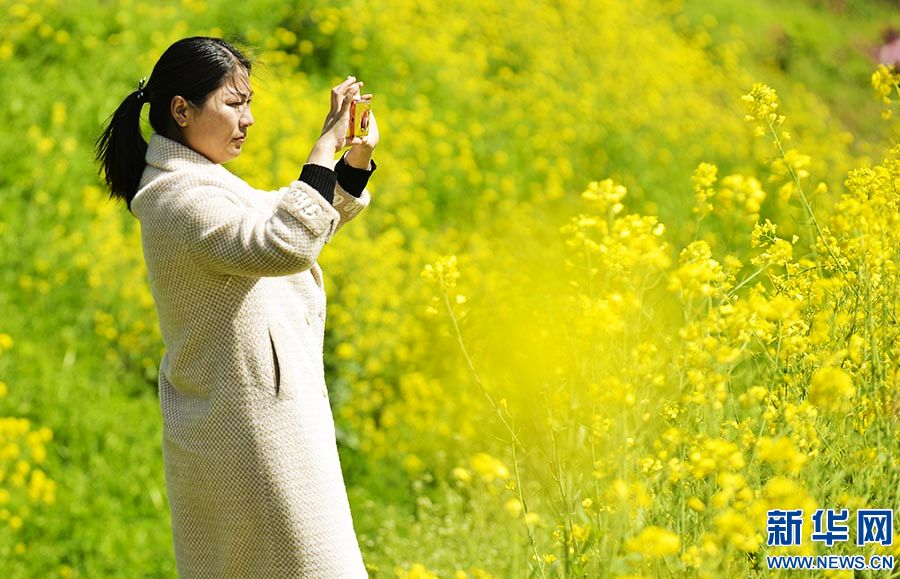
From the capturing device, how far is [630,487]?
1465 millimetres

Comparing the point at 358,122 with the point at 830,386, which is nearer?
the point at 830,386

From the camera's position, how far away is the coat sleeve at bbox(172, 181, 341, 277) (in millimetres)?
1613

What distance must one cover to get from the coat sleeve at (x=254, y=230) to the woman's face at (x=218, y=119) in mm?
119

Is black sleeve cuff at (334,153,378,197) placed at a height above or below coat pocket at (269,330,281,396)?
above

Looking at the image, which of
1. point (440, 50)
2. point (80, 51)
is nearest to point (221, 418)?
point (80, 51)

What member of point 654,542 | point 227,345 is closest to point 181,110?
point 227,345

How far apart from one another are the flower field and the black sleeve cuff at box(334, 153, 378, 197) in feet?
0.75

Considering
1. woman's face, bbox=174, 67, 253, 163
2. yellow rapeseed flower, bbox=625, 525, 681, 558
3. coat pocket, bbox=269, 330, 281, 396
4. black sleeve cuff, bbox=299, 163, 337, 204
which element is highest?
woman's face, bbox=174, 67, 253, 163

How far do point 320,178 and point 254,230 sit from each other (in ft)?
0.44

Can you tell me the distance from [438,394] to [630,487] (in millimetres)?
2351

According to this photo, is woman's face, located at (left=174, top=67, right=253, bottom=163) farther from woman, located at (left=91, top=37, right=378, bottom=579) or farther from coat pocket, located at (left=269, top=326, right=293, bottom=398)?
coat pocket, located at (left=269, top=326, right=293, bottom=398)

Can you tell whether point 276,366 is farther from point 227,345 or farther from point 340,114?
point 340,114

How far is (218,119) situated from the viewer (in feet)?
5.86

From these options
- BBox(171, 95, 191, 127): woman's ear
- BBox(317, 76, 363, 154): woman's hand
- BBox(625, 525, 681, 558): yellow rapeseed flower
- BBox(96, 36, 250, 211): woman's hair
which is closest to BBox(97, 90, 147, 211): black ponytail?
BBox(96, 36, 250, 211): woman's hair
